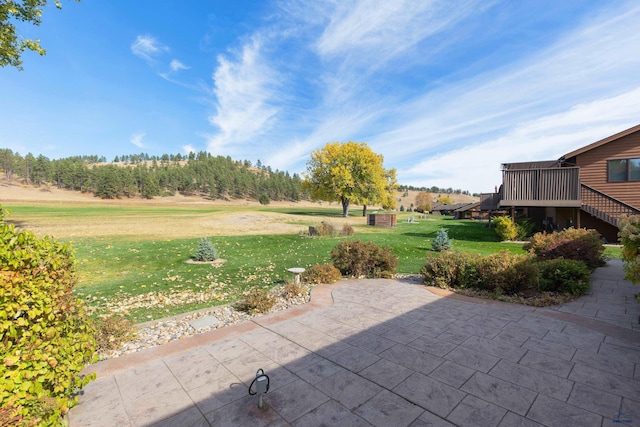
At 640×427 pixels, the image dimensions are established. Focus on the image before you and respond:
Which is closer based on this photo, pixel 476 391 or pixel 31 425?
pixel 31 425

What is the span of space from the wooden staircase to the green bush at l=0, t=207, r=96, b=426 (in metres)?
20.8

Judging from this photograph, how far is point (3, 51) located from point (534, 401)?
62.0 ft

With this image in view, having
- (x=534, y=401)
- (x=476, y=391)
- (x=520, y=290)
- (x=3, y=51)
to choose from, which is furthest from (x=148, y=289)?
(x=3, y=51)

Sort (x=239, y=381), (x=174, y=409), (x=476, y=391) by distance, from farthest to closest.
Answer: (x=239, y=381) → (x=476, y=391) → (x=174, y=409)

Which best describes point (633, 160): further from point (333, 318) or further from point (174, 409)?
point (174, 409)

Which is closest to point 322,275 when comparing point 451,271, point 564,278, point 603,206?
point 451,271

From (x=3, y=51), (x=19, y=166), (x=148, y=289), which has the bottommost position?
(x=148, y=289)

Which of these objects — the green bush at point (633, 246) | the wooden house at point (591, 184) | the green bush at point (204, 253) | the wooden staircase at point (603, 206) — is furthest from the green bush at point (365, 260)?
the wooden staircase at point (603, 206)

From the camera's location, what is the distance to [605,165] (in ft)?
56.7

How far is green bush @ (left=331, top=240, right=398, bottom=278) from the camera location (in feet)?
29.5

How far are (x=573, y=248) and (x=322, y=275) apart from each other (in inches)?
309

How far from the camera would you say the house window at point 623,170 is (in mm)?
16672

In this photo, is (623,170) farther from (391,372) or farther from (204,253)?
(204,253)

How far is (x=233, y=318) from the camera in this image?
18.8 ft
